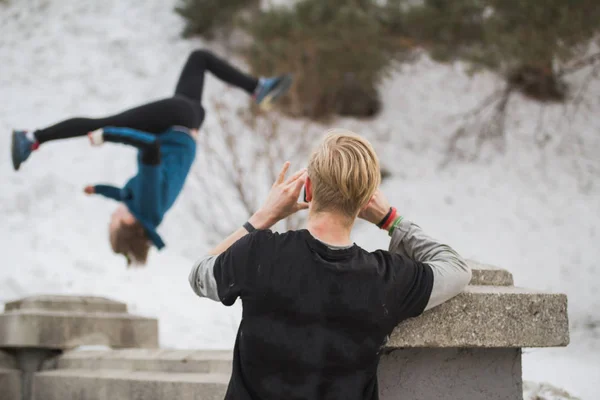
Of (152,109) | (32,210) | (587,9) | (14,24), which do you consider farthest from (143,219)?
(14,24)

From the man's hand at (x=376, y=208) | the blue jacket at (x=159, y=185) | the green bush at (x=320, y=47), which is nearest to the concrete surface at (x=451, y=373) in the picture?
the man's hand at (x=376, y=208)

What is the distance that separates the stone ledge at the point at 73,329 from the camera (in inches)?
149

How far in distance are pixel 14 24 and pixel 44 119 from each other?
3.23m

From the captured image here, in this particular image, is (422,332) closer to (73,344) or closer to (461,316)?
(461,316)

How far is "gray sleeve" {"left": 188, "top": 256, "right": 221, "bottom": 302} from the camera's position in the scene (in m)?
1.59

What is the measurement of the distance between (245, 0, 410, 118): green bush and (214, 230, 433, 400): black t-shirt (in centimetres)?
785

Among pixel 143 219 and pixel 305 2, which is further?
pixel 305 2

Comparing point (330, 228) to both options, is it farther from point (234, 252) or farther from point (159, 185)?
point (159, 185)

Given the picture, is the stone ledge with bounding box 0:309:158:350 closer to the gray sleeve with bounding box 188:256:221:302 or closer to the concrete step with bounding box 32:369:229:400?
the concrete step with bounding box 32:369:229:400

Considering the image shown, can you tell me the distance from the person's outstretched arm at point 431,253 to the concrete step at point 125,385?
1.29 m

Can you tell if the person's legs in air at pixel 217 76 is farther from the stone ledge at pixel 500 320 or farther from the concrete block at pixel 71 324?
the stone ledge at pixel 500 320

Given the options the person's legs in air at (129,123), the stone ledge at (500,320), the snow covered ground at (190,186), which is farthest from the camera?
the snow covered ground at (190,186)

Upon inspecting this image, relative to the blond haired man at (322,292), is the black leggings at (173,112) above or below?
above

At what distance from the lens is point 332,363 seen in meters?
1.52
